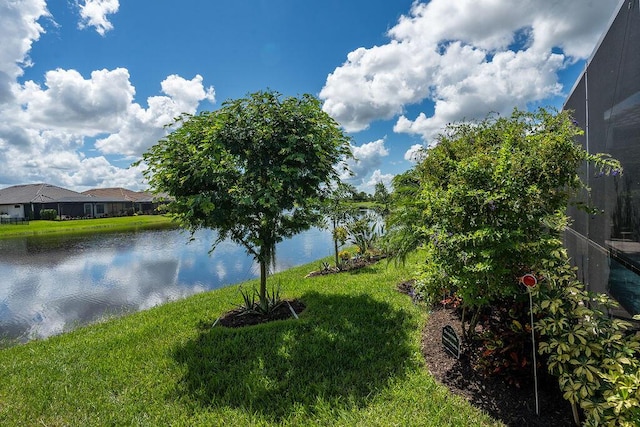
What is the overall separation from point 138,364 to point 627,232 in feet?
17.2

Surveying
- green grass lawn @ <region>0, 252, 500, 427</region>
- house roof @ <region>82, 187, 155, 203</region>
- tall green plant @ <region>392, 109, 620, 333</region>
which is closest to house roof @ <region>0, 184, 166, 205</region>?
house roof @ <region>82, 187, 155, 203</region>

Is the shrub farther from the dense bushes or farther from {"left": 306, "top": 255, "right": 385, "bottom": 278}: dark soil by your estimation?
{"left": 306, "top": 255, "right": 385, "bottom": 278}: dark soil

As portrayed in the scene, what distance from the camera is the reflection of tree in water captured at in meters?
2.43

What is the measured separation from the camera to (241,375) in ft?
11.9

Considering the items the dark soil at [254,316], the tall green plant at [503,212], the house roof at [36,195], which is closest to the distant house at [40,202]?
the house roof at [36,195]

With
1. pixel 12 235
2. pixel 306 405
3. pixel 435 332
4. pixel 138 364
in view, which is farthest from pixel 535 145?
pixel 12 235

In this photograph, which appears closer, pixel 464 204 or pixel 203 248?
pixel 464 204

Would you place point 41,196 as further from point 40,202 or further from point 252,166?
point 252,166

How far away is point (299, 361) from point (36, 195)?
47.2m

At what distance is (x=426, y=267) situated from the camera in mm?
3277

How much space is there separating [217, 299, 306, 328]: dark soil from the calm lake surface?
3626 mm

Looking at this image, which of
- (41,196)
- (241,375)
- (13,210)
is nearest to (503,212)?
(241,375)

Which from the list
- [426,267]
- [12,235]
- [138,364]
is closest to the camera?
[426,267]

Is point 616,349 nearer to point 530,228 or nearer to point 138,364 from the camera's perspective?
point 530,228
